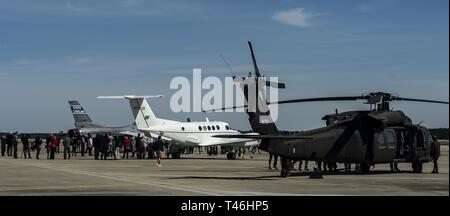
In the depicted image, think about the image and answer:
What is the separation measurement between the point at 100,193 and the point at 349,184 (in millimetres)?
8084

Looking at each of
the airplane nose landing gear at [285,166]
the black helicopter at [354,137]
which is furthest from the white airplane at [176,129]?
the airplane nose landing gear at [285,166]

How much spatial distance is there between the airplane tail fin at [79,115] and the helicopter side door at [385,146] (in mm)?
54990

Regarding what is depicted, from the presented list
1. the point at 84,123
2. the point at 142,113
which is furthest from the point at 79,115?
the point at 142,113

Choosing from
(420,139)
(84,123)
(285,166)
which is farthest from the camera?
(84,123)

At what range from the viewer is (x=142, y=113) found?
4497 cm

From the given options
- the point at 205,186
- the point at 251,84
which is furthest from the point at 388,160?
the point at 205,186

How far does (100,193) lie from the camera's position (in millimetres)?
16609

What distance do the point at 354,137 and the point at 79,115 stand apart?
5657 cm

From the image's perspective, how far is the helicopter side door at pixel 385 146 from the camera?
79.7 feet

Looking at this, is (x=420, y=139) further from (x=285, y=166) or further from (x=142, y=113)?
(x=142, y=113)

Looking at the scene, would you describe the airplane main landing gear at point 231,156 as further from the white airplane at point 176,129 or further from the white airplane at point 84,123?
the white airplane at point 84,123

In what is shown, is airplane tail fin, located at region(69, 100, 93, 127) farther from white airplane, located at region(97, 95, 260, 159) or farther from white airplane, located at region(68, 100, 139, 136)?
white airplane, located at region(97, 95, 260, 159)
